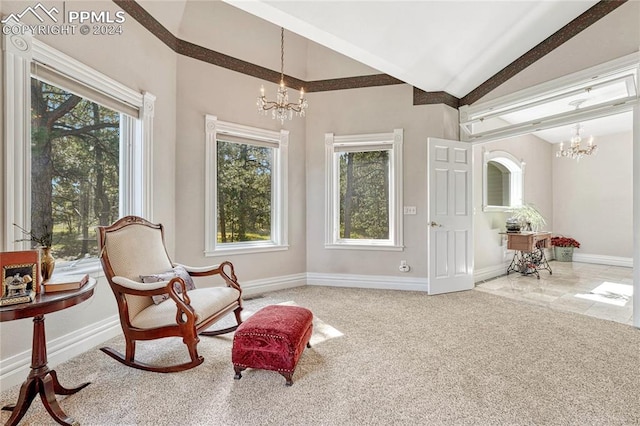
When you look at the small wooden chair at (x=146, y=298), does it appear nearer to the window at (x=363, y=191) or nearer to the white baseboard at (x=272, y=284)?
the white baseboard at (x=272, y=284)

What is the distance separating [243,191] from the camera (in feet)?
14.5

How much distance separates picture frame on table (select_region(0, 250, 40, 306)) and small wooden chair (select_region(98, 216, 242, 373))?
54 centimetres

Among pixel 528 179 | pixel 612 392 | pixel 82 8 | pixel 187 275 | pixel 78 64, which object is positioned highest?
pixel 82 8

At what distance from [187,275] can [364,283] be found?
9.01 feet

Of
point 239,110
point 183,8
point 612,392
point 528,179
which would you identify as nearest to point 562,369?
point 612,392

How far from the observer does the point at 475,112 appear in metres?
4.57

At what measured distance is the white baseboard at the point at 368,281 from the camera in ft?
14.9

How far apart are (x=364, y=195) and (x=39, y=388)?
4082mm

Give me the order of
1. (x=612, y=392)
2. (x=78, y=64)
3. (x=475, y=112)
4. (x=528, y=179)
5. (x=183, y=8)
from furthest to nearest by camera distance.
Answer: (x=528, y=179) < (x=475, y=112) < (x=183, y=8) < (x=78, y=64) < (x=612, y=392)

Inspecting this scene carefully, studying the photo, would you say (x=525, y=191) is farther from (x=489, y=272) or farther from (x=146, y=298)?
(x=146, y=298)

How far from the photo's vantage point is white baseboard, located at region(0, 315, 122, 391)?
6.72 ft

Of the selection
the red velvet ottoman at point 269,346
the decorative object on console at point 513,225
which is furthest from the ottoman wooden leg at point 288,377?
the decorative object on console at point 513,225

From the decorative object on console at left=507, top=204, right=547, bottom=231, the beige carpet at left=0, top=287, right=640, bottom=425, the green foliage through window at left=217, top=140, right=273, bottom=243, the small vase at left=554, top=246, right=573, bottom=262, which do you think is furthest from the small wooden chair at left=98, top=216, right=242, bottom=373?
A: the small vase at left=554, top=246, right=573, bottom=262

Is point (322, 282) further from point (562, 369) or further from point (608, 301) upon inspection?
point (608, 301)
